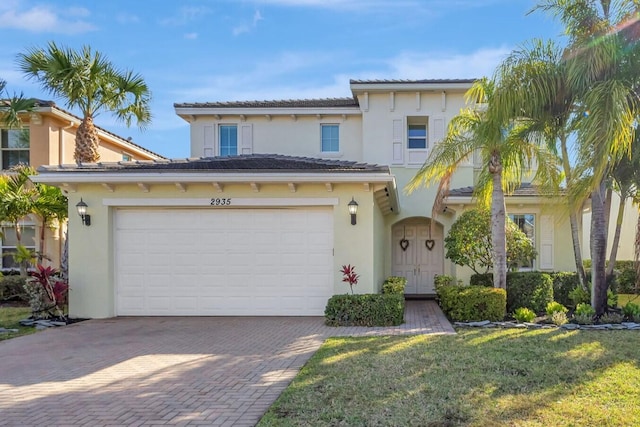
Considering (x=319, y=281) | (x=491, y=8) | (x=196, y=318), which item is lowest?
(x=196, y=318)

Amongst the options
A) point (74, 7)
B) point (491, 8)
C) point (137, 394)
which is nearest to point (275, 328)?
point (137, 394)

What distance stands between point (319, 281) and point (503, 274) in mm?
4354

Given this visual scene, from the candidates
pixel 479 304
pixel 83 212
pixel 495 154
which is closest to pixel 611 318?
pixel 479 304

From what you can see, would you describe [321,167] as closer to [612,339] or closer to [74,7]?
[612,339]

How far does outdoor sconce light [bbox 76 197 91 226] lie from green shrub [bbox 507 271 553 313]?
34.2 feet

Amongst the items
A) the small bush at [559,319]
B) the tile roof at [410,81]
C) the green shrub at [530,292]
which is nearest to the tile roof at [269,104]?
the tile roof at [410,81]

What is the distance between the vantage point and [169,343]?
8.18 metres

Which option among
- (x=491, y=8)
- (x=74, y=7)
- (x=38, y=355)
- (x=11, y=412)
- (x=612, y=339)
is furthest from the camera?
(x=74, y=7)

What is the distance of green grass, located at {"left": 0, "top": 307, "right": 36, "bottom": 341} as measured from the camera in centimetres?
936

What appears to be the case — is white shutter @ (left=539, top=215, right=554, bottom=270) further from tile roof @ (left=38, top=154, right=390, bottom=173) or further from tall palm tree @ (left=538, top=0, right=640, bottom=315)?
tile roof @ (left=38, top=154, right=390, bottom=173)

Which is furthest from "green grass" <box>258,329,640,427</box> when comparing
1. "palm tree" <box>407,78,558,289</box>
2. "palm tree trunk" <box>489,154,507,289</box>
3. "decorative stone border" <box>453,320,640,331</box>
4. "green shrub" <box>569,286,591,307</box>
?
"palm tree" <box>407,78,558,289</box>

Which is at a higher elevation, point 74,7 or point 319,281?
point 74,7

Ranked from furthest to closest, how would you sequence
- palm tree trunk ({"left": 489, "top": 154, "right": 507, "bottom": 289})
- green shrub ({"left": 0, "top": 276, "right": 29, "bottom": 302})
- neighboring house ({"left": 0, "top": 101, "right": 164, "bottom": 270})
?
neighboring house ({"left": 0, "top": 101, "right": 164, "bottom": 270})
green shrub ({"left": 0, "top": 276, "right": 29, "bottom": 302})
palm tree trunk ({"left": 489, "top": 154, "right": 507, "bottom": 289})

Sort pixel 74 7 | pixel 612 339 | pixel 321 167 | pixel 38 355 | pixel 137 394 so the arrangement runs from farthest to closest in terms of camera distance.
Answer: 1. pixel 74 7
2. pixel 321 167
3. pixel 612 339
4. pixel 38 355
5. pixel 137 394
